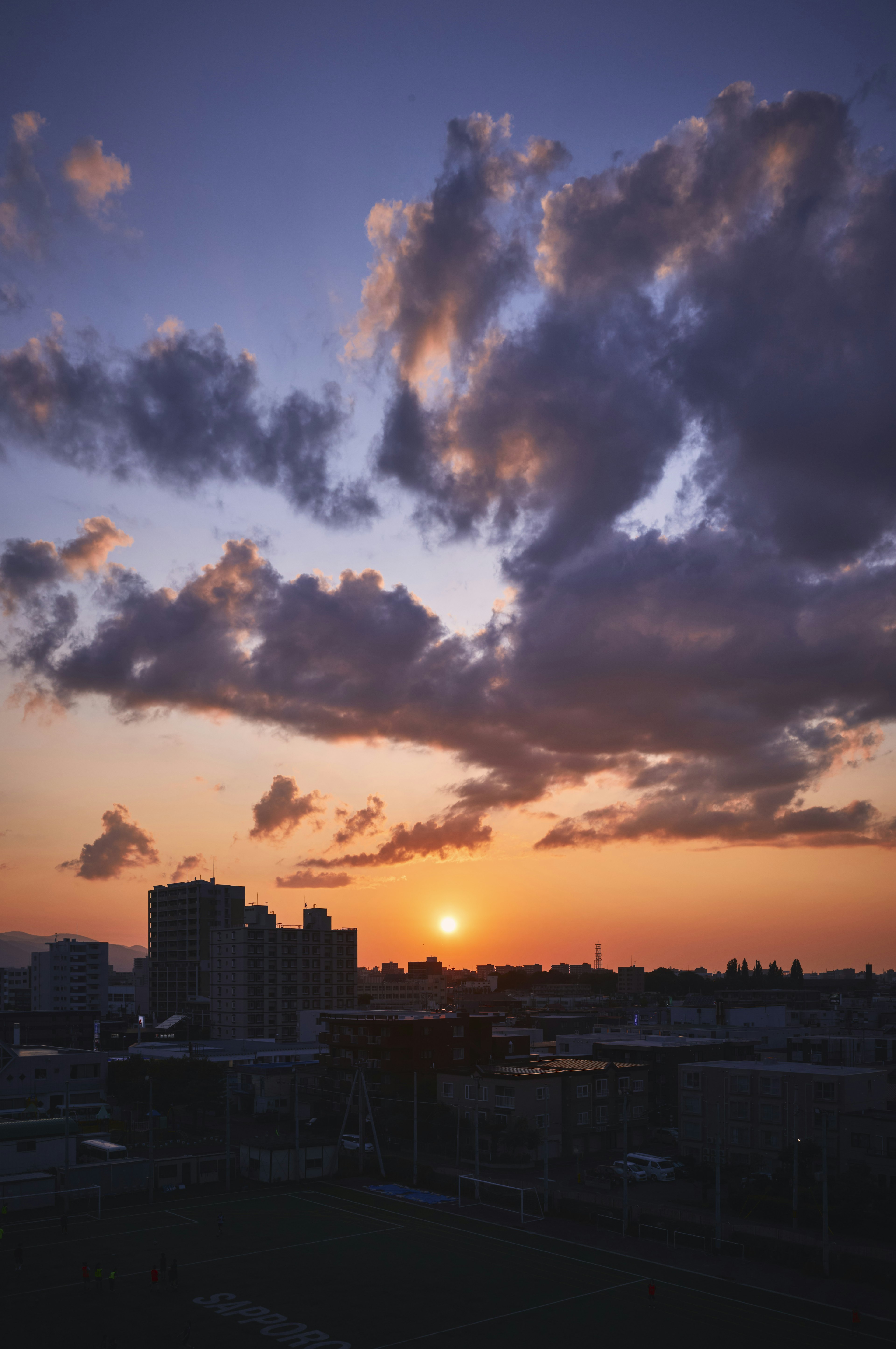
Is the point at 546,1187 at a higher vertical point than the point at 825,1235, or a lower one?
lower

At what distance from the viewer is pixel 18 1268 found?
42688 millimetres

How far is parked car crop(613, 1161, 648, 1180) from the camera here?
60219mm

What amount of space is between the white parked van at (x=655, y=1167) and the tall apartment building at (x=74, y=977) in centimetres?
14733

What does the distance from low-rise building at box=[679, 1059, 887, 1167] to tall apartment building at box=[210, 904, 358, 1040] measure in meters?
90.3

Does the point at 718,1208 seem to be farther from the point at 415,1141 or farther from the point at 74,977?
the point at 74,977

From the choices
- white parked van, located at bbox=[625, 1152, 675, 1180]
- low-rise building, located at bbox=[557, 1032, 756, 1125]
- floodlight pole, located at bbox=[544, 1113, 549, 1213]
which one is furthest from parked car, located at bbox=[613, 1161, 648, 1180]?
low-rise building, located at bbox=[557, 1032, 756, 1125]

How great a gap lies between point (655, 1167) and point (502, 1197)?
11.6m

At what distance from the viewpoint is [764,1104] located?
62062mm

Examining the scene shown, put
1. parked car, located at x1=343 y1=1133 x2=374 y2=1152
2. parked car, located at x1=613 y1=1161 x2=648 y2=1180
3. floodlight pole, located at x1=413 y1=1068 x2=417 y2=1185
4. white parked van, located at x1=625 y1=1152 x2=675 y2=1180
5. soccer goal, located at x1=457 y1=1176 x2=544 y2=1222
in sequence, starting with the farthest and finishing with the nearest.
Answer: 1. parked car, located at x1=343 y1=1133 x2=374 y2=1152
2. white parked van, located at x1=625 y1=1152 x2=675 y2=1180
3. parked car, located at x1=613 y1=1161 x2=648 y2=1180
4. floodlight pole, located at x1=413 y1=1068 x2=417 y2=1185
5. soccer goal, located at x1=457 y1=1176 x2=544 y2=1222

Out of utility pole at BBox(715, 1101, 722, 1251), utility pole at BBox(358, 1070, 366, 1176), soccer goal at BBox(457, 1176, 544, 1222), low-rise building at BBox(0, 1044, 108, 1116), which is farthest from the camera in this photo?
low-rise building at BBox(0, 1044, 108, 1116)

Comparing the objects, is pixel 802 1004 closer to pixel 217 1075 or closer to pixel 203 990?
pixel 203 990

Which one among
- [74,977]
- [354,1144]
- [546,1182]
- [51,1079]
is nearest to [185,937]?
[74,977]

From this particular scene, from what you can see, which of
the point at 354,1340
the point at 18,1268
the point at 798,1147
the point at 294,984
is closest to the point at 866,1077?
the point at 798,1147

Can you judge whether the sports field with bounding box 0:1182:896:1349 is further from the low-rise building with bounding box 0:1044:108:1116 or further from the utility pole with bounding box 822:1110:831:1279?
the low-rise building with bounding box 0:1044:108:1116
